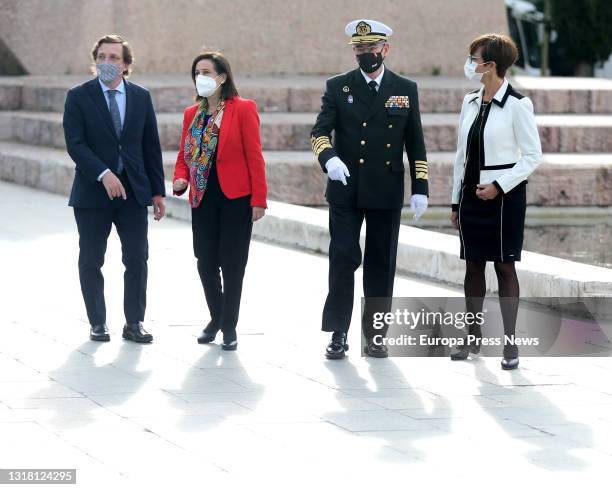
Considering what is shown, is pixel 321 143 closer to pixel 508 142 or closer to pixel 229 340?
pixel 508 142

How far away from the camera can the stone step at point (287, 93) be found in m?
16.7

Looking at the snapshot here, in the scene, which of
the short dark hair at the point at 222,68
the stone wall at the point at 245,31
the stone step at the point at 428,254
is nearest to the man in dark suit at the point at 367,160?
the short dark hair at the point at 222,68

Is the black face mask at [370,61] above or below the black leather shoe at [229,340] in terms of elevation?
above

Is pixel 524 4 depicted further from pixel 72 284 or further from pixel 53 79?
pixel 72 284

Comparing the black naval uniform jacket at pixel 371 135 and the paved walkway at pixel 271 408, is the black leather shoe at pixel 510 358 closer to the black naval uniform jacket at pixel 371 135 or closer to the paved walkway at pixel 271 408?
the paved walkway at pixel 271 408

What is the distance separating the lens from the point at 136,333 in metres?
7.02

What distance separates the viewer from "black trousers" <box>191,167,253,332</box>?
6.89 meters

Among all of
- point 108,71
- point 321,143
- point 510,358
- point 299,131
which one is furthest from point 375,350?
point 299,131

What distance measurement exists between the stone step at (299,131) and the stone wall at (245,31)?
1.52 metres

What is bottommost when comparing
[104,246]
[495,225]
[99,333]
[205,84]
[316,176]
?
[316,176]

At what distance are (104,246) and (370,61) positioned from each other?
1604mm

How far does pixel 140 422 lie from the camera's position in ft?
17.5

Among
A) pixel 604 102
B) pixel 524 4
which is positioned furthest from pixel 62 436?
pixel 524 4

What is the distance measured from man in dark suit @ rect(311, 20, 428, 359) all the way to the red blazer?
33cm
